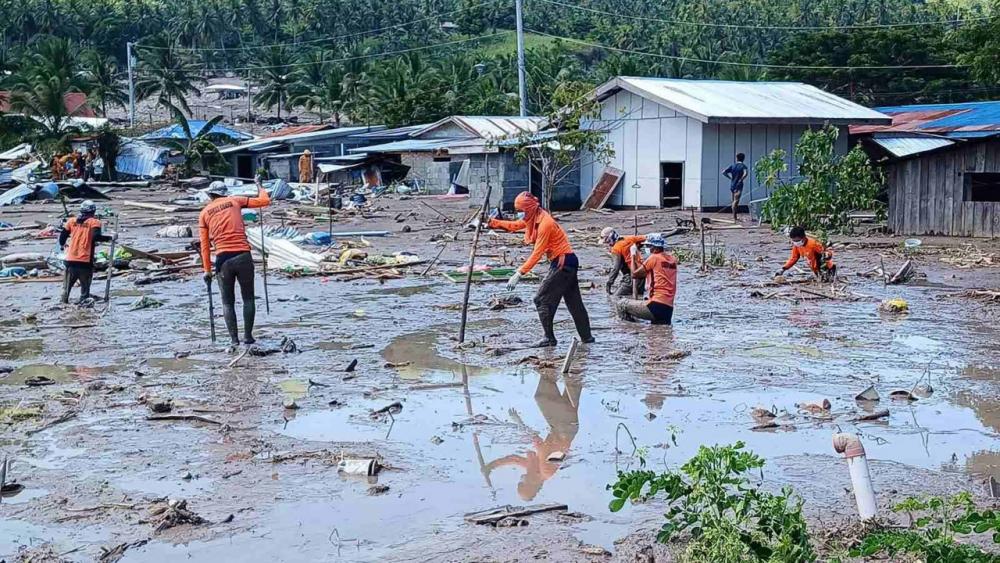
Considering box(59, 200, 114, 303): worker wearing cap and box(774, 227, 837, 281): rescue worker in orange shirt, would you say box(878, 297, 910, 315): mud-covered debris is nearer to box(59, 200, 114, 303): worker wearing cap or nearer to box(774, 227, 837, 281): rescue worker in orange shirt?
box(774, 227, 837, 281): rescue worker in orange shirt

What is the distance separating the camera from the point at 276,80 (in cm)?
6494

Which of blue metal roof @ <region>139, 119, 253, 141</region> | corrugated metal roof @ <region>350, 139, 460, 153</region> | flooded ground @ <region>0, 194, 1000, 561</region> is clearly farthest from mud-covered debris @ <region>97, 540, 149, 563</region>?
blue metal roof @ <region>139, 119, 253, 141</region>

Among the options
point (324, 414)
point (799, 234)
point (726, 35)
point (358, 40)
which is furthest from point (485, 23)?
point (324, 414)

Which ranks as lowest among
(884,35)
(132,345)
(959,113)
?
(132,345)

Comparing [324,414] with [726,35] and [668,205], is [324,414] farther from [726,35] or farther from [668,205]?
[726,35]

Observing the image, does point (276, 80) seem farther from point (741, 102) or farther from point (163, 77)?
point (741, 102)

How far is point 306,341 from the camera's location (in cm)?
1182

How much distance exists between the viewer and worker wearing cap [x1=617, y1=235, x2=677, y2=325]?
39.1 feet

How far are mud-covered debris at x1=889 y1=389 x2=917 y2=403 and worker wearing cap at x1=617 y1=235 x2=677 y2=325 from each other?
353cm

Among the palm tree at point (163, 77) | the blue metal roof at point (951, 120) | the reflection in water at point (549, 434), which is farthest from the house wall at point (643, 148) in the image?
the palm tree at point (163, 77)

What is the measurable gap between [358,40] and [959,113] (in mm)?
68556

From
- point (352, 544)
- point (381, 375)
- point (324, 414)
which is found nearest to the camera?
point (352, 544)

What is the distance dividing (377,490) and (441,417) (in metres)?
1.89

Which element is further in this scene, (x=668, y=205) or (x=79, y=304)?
(x=668, y=205)
